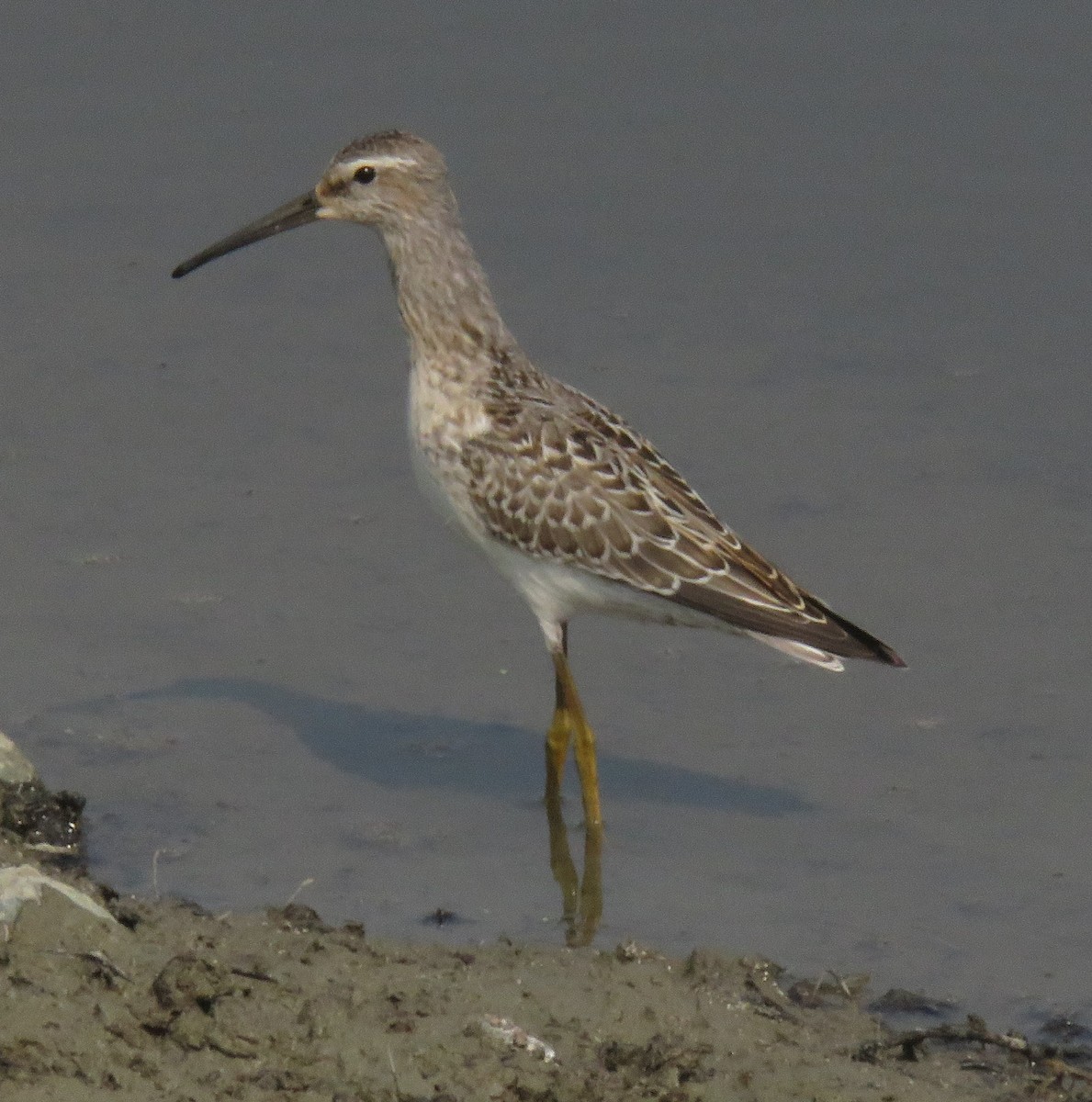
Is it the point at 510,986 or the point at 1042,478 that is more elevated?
the point at 1042,478

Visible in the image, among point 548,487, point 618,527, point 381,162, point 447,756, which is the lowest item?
point 447,756

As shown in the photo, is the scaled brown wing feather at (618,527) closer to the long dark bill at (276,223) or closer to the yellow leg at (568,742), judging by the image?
the yellow leg at (568,742)

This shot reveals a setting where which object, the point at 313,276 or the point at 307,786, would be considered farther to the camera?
the point at 313,276

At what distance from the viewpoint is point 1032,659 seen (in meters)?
9.15

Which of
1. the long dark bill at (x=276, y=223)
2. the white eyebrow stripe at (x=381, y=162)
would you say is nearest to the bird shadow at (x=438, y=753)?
the long dark bill at (x=276, y=223)

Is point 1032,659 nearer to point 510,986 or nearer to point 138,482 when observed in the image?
point 510,986

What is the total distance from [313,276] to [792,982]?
19.8 feet

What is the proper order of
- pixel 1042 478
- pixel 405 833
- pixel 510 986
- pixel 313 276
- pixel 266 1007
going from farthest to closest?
pixel 313 276
pixel 1042 478
pixel 405 833
pixel 510 986
pixel 266 1007

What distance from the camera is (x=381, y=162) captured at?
8.95m

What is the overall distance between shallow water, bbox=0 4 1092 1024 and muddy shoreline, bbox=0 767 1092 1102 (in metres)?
0.70

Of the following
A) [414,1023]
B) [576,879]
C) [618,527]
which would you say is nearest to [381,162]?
[618,527]

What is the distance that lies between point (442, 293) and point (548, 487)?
40.4 inches

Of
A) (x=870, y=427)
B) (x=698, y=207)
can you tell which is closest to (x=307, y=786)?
(x=870, y=427)

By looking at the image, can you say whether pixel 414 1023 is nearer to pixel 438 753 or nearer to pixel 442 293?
pixel 438 753
